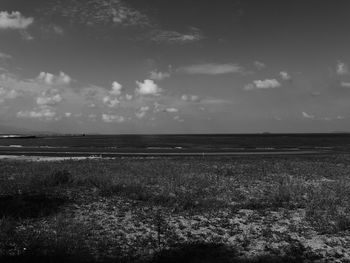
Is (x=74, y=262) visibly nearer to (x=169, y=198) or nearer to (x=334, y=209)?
(x=169, y=198)

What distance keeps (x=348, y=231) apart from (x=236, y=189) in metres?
10.1

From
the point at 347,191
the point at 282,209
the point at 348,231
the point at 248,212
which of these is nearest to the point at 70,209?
the point at 248,212

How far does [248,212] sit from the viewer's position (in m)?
18.0

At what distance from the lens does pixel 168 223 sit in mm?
15758

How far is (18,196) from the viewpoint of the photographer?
1855 centimetres

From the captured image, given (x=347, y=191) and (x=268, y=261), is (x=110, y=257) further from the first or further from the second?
(x=347, y=191)

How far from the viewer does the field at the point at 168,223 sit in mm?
12414

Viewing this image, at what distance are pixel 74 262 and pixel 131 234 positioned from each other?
328 cm

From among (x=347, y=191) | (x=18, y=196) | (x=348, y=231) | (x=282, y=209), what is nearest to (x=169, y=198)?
(x=282, y=209)

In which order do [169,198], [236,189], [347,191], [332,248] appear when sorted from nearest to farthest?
[332,248] → [169,198] → [347,191] → [236,189]

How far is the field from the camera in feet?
40.7

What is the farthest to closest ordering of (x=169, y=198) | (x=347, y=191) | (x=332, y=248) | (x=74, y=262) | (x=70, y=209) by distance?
(x=347, y=191)
(x=169, y=198)
(x=70, y=209)
(x=332, y=248)
(x=74, y=262)

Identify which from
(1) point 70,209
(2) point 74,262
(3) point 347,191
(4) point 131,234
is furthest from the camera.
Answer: (3) point 347,191

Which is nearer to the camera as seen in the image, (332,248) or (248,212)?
(332,248)
